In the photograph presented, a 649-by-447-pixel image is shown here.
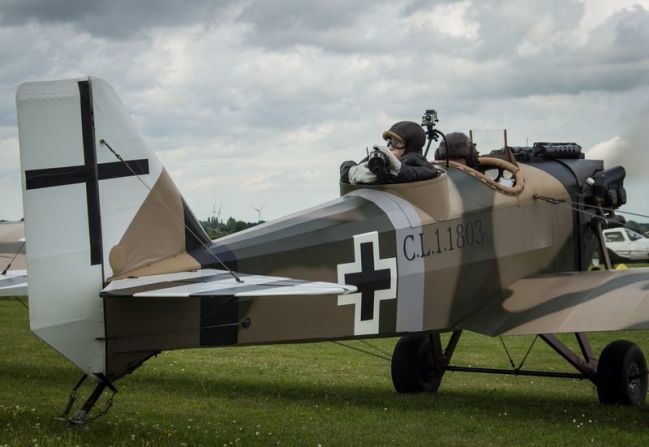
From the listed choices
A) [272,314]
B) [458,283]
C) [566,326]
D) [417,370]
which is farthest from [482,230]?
[272,314]

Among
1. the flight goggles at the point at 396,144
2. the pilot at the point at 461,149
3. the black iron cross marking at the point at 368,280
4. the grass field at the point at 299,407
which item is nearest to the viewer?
the grass field at the point at 299,407

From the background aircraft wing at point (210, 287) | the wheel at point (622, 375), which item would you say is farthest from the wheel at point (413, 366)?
the background aircraft wing at point (210, 287)

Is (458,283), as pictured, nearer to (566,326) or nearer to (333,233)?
(566,326)

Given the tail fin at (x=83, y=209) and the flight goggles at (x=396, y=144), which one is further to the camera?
the flight goggles at (x=396, y=144)

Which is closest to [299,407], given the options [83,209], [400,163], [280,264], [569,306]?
[280,264]

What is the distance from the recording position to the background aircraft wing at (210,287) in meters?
5.06


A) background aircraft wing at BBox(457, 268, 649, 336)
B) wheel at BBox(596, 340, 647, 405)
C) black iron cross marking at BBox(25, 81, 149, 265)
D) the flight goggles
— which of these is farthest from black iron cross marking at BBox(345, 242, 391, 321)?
wheel at BBox(596, 340, 647, 405)

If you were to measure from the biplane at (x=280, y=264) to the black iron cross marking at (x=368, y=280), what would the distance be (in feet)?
0.04

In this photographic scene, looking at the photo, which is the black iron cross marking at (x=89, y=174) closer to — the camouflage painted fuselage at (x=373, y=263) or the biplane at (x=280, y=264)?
the biplane at (x=280, y=264)

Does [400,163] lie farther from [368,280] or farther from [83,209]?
[83,209]

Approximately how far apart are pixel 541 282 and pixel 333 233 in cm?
266

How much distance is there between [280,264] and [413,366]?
331 cm

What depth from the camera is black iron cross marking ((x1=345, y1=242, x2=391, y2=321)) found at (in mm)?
6941

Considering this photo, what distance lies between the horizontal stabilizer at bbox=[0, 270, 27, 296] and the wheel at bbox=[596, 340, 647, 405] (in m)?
5.68
